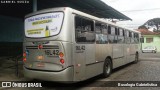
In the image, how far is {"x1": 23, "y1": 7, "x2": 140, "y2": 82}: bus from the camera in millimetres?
7000

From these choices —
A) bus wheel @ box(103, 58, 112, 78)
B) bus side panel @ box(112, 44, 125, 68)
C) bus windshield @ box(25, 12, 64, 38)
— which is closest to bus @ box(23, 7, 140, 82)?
bus windshield @ box(25, 12, 64, 38)

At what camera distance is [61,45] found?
695 cm

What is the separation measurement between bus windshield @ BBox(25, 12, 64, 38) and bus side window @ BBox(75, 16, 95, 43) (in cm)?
71

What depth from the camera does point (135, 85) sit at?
860cm

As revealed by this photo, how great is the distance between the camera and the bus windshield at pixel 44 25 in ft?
23.7

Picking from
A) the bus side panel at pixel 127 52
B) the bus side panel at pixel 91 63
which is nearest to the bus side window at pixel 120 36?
the bus side panel at pixel 127 52

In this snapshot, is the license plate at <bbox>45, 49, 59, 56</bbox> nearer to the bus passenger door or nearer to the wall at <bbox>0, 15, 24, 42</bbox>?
the bus passenger door

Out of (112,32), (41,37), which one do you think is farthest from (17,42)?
(41,37)

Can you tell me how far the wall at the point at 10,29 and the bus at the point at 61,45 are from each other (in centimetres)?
1346

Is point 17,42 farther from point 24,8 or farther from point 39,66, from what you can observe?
point 39,66

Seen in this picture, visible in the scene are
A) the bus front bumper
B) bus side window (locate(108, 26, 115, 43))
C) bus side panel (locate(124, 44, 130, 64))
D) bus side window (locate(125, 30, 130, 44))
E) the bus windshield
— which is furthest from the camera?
bus side window (locate(125, 30, 130, 44))

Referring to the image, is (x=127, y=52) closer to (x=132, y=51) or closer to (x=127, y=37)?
(x=127, y=37)

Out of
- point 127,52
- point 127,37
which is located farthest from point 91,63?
point 127,37

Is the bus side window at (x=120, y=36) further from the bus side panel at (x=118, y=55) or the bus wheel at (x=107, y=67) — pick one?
the bus wheel at (x=107, y=67)
